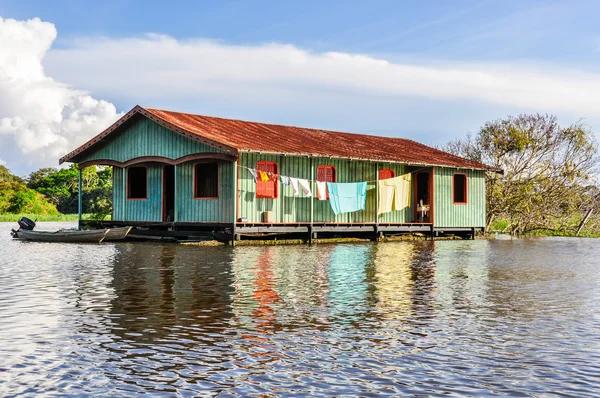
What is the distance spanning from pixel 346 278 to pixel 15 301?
6.75 meters

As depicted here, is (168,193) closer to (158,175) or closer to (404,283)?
(158,175)

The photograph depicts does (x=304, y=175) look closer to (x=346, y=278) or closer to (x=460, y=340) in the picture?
(x=346, y=278)

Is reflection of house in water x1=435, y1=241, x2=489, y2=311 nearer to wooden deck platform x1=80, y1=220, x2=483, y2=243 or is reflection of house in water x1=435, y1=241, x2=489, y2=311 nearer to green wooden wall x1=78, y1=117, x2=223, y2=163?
wooden deck platform x1=80, y1=220, x2=483, y2=243

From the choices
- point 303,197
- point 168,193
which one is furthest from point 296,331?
point 168,193

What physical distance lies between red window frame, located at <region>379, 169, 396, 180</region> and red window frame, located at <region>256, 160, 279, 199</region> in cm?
612

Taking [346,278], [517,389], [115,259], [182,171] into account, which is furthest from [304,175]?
[517,389]

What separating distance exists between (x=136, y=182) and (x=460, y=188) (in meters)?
15.3

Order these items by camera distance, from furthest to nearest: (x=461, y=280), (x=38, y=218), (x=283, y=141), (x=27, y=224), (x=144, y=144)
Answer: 1. (x=38, y=218)
2. (x=27, y=224)
3. (x=283, y=141)
4. (x=144, y=144)
5. (x=461, y=280)

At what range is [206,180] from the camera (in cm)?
2922

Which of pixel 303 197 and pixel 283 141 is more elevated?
pixel 283 141

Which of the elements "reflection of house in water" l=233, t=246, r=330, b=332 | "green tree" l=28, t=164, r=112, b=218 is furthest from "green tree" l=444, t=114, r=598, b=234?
"green tree" l=28, t=164, r=112, b=218

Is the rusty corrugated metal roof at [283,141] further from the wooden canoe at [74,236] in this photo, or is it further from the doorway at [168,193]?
the wooden canoe at [74,236]

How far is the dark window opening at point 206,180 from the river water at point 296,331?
10.6 meters

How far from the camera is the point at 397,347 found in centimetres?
850
